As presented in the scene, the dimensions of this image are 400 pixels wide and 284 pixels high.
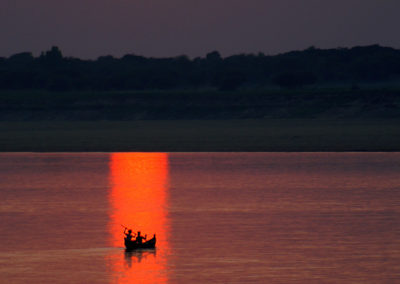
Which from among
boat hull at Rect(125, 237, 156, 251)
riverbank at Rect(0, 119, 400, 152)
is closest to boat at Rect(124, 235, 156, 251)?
boat hull at Rect(125, 237, 156, 251)

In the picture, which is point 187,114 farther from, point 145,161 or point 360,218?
point 360,218

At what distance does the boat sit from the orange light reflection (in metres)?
0.26

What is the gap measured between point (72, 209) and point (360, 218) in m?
11.2

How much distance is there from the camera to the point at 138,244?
2848 centimetres

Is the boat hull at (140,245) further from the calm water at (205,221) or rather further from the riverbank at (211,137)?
the riverbank at (211,137)

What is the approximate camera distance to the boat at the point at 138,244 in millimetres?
28375

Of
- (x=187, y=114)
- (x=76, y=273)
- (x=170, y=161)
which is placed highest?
(x=187, y=114)

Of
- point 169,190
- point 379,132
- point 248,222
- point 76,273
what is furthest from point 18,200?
point 379,132

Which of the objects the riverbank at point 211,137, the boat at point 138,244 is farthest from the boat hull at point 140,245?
the riverbank at point 211,137

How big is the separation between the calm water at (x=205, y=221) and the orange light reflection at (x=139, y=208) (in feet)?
0.19

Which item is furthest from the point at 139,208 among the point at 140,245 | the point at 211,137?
the point at 211,137

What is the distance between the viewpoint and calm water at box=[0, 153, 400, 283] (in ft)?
83.1

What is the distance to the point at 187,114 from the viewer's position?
129m

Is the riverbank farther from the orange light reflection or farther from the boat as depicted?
the boat
